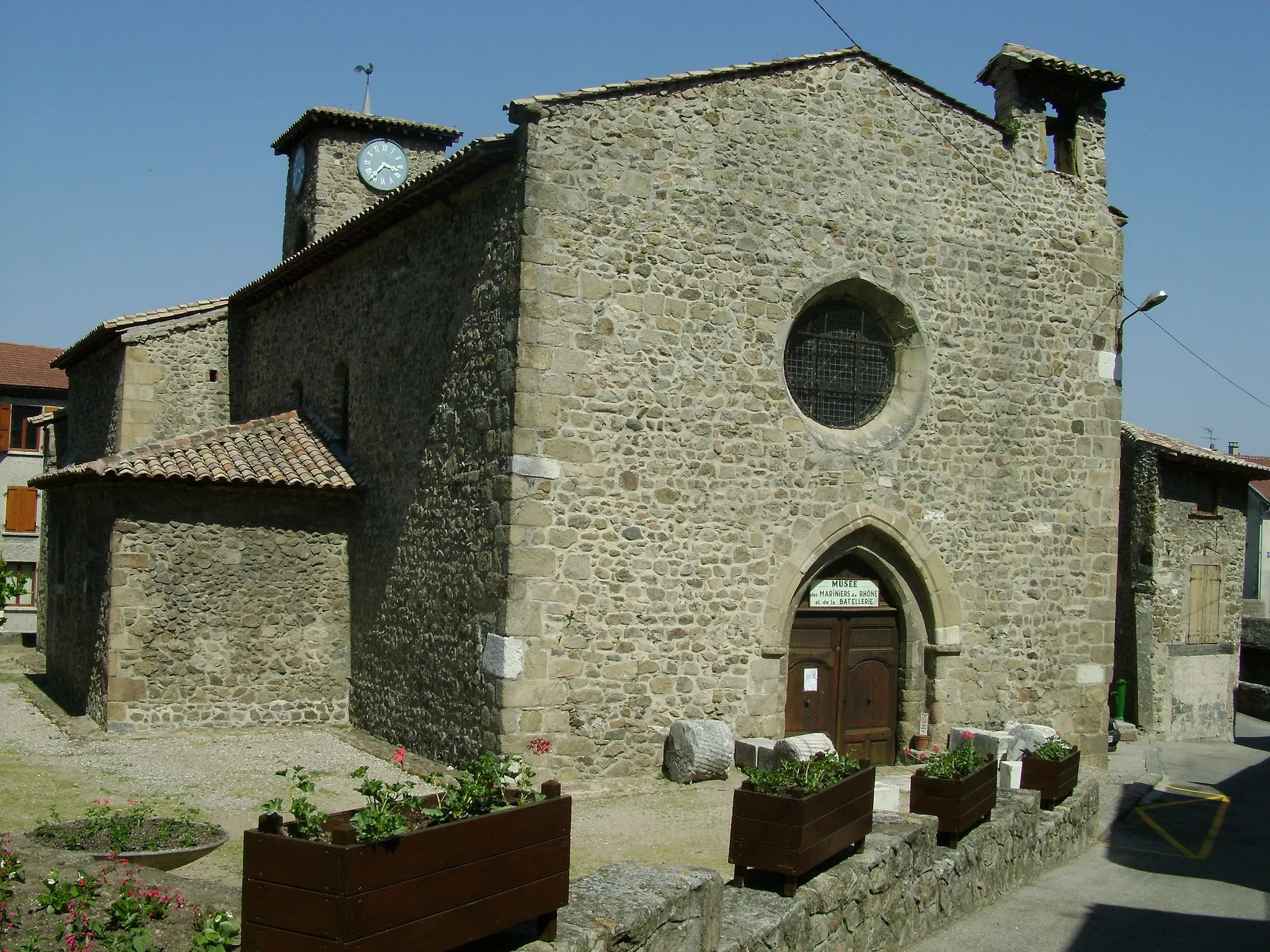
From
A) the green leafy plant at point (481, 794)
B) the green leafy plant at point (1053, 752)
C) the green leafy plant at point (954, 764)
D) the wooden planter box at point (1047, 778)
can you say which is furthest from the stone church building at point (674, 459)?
the green leafy plant at point (481, 794)

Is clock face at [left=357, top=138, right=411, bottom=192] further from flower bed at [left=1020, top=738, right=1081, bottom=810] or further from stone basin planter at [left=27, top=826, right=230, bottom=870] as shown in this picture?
stone basin planter at [left=27, top=826, right=230, bottom=870]

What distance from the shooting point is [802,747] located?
416 inches

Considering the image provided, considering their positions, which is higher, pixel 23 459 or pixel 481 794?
pixel 23 459

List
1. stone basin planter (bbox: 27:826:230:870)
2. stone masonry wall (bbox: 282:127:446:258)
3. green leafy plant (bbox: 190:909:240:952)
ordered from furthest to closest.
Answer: stone masonry wall (bbox: 282:127:446:258) → stone basin planter (bbox: 27:826:230:870) → green leafy plant (bbox: 190:909:240:952)

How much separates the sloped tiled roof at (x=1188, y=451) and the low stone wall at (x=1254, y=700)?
23.8ft

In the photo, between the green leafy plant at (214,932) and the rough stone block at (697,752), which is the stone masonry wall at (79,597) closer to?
the rough stone block at (697,752)

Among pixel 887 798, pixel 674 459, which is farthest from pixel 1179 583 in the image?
pixel 887 798

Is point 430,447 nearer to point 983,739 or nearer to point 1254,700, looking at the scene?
point 983,739

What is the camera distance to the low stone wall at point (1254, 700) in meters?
25.4

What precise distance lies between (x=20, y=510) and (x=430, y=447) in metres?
20.4

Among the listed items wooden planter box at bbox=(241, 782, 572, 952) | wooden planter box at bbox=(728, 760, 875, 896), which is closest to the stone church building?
wooden planter box at bbox=(728, 760, 875, 896)

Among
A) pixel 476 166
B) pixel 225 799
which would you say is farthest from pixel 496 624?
pixel 476 166

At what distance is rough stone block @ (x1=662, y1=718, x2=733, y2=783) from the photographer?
34.5 feet

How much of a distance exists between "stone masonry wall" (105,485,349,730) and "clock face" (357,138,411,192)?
32.1ft
